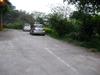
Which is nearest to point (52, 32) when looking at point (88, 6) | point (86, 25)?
point (86, 25)

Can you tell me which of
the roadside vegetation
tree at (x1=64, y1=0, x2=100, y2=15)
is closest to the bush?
the roadside vegetation

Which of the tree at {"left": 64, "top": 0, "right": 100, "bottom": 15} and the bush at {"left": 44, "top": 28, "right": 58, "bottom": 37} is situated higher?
the tree at {"left": 64, "top": 0, "right": 100, "bottom": 15}

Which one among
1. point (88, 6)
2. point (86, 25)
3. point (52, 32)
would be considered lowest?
point (52, 32)

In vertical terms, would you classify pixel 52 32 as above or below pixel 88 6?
below

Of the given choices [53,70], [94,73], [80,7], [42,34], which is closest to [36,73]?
[53,70]

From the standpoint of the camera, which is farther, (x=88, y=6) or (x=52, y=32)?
(x=52, y=32)

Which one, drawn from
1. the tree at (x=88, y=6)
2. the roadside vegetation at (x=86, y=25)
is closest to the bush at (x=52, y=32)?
the roadside vegetation at (x=86, y=25)

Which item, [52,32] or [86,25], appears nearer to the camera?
[86,25]

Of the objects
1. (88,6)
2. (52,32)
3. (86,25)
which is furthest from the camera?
(52,32)

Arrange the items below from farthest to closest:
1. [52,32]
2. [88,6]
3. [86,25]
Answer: [52,32] → [86,25] → [88,6]

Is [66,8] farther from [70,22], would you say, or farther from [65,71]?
[65,71]

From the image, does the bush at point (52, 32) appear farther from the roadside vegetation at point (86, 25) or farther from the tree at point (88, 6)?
the tree at point (88, 6)

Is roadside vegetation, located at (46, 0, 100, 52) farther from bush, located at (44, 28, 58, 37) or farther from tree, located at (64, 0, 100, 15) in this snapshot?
bush, located at (44, 28, 58, 37)

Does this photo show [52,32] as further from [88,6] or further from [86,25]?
[88,6]
